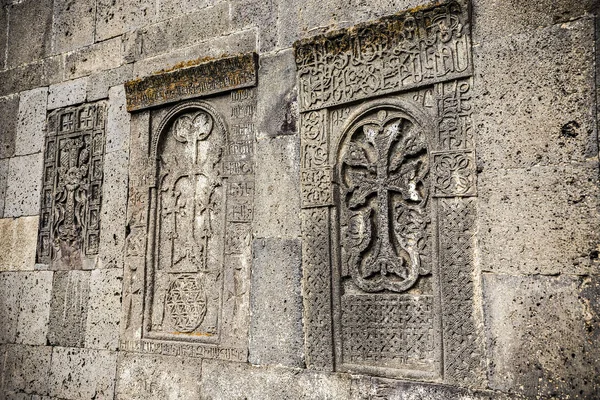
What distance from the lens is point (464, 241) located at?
272cm

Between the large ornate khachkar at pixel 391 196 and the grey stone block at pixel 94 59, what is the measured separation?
1718mm

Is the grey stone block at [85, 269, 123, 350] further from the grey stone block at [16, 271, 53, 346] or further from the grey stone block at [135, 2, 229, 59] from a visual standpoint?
the grey stone block at [135, 2, 229, 59]

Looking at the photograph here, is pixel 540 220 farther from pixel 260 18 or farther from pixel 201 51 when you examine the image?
pixel 201 51

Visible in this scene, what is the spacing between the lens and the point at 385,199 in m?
3.01

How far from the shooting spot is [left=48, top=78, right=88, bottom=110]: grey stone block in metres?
4.30

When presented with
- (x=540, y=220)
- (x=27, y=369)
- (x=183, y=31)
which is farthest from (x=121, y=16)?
(x=540, y=220)

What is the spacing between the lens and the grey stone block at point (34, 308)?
13.4ft

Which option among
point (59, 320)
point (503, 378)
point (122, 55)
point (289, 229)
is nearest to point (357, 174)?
point (289, 229)

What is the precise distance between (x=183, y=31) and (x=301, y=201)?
167 cm

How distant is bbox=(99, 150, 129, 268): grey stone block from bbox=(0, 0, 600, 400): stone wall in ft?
0.05

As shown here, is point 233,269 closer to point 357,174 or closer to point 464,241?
point 357,174

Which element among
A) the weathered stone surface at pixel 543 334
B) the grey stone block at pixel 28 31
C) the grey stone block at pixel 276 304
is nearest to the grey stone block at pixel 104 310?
the grey stone block at pixel 276 304

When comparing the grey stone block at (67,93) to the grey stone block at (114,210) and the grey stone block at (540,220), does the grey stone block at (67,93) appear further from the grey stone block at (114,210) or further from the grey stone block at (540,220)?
the grey stone block at (540,220)

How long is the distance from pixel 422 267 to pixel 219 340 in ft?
4.63
